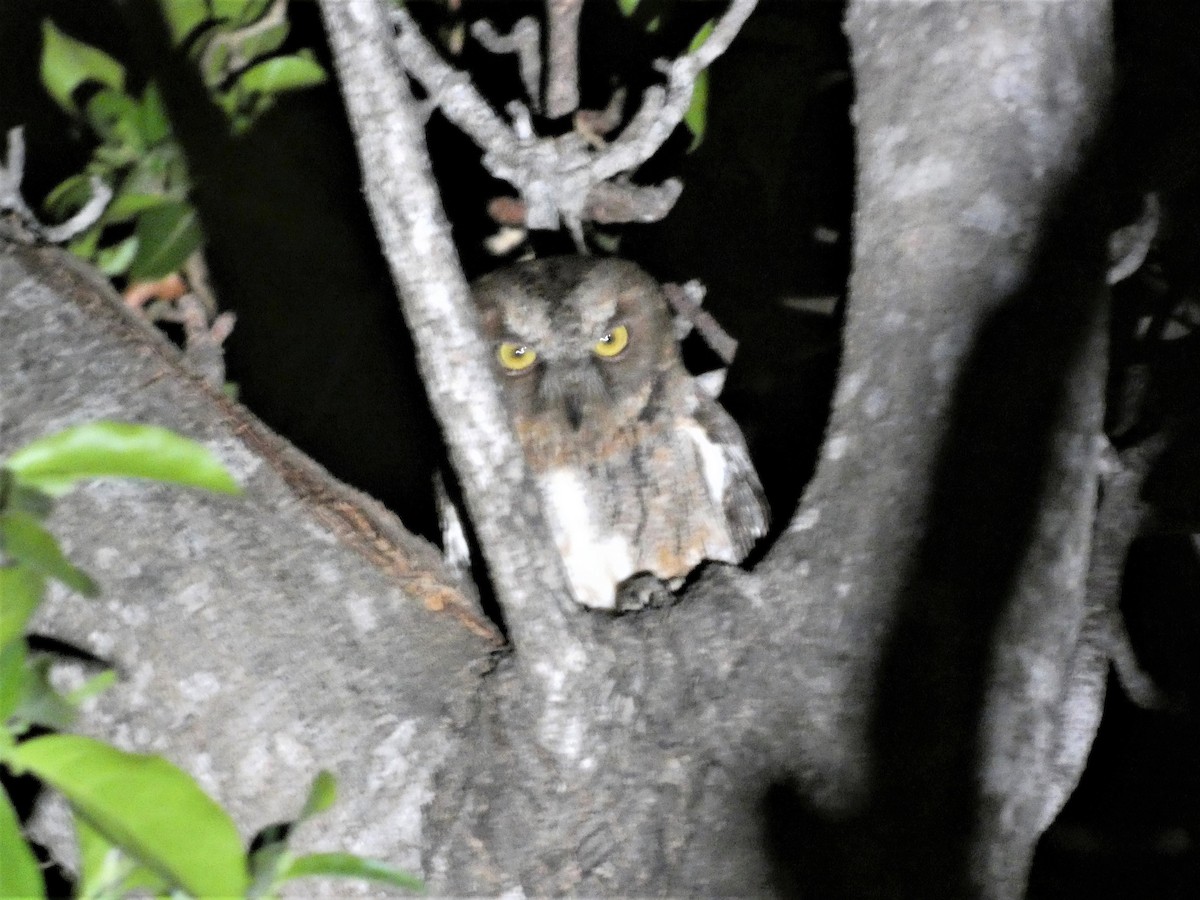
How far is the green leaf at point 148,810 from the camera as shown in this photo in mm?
565

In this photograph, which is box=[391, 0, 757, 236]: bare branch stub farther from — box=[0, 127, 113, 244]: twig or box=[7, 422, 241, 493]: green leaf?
box=[7, 422, 241, 493]: green leaf

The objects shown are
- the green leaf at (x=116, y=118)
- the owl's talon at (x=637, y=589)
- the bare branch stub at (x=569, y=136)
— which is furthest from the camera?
the owl's talon at (x=637, y=589)

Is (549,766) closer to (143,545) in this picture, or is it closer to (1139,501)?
(143,545)

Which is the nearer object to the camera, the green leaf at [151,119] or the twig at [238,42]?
the green leaf at [151,119]

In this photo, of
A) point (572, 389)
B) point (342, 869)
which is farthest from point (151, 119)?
point (342, 869)

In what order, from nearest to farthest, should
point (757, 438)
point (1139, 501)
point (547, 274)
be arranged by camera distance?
point (1139, 501) → point (547, 274) → point (757, 438)

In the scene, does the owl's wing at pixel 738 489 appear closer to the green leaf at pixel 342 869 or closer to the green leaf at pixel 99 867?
the green leaf at pixel 342 869

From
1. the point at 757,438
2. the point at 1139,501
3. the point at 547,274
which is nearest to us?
the point at 1139,501

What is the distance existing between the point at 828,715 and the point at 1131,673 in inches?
24.9

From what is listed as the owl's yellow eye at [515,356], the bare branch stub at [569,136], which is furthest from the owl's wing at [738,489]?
Answer: the bare branch stub at [569,136]

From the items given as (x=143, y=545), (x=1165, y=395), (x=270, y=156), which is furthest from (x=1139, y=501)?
(x=270, y=156)

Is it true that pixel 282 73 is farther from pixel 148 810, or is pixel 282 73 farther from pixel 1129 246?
pixel 148 810

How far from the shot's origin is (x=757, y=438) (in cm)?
242

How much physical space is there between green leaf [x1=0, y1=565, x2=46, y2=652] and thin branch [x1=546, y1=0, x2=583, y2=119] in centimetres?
121
